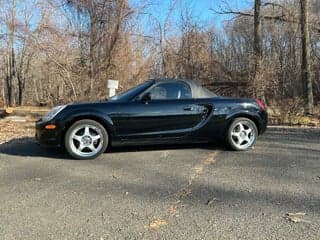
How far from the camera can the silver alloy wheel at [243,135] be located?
27.5ft

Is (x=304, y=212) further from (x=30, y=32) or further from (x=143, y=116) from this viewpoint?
(x=30, y=32)

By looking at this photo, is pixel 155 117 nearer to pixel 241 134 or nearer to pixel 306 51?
pixel 241 134

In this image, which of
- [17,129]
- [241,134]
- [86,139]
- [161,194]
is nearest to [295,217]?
[161,194]

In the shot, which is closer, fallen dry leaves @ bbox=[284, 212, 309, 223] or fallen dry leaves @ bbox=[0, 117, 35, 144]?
fallen dry leaves @ bbox=[284, 212, 309, 223]

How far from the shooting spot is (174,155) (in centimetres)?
782

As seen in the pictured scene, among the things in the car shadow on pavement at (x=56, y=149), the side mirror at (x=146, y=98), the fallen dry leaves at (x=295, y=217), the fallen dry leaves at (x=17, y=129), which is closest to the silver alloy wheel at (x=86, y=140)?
the car shadow on pavement at (x=56, y=149)

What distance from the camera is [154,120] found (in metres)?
7.94

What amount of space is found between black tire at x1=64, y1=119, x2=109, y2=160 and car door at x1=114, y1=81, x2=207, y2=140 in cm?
32

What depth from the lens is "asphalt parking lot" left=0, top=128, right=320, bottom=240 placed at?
4.18m

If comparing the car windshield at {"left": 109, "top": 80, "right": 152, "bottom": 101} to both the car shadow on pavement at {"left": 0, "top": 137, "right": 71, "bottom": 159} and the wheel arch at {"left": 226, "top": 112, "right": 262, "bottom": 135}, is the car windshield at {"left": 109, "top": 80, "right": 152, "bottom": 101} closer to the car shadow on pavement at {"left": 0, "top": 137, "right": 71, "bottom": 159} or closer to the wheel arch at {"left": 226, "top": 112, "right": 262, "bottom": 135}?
the car shadow on pavement at {"left": 0, "top": 137, "right": 71, "bottom": 159}

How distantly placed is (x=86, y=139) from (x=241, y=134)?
2.75m

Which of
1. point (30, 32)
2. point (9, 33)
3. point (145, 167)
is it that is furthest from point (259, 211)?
point (9, 33)

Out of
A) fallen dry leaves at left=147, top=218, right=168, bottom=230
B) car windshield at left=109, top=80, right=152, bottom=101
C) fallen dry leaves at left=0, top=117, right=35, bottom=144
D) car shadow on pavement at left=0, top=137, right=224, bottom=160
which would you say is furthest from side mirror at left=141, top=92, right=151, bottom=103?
fallen dry leaves at left=147, top=218, right=168, bottom=230

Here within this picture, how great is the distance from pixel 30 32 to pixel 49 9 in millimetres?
3636
